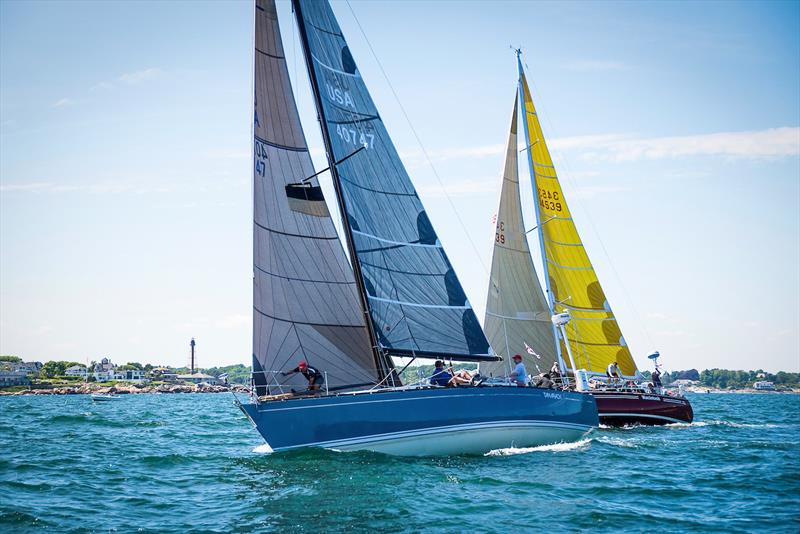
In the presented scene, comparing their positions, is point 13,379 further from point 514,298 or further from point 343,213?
point 343,213

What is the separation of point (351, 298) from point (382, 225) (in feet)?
6.76

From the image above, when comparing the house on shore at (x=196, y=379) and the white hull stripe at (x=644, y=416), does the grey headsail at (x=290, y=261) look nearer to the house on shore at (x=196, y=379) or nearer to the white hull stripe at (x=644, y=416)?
the white hull stripe at (x=644, y=416)

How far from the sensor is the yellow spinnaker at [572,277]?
3081 cm

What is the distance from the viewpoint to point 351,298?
19.8 metres

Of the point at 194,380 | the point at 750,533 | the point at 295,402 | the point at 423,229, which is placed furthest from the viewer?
the point at 194,380

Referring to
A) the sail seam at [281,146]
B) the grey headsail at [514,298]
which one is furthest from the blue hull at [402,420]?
the grey headsail at [514,298]

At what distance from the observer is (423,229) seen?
20.7 meters

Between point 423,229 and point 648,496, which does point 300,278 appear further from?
point 648,496

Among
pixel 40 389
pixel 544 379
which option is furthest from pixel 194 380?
pixel 544 379

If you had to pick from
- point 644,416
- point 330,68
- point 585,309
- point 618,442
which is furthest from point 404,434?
point 585,309

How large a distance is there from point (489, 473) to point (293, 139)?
32.0 feet

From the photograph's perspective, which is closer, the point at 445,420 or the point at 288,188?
the point at 445,420

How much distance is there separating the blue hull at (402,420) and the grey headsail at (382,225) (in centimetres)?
178

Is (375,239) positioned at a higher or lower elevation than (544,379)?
higher
